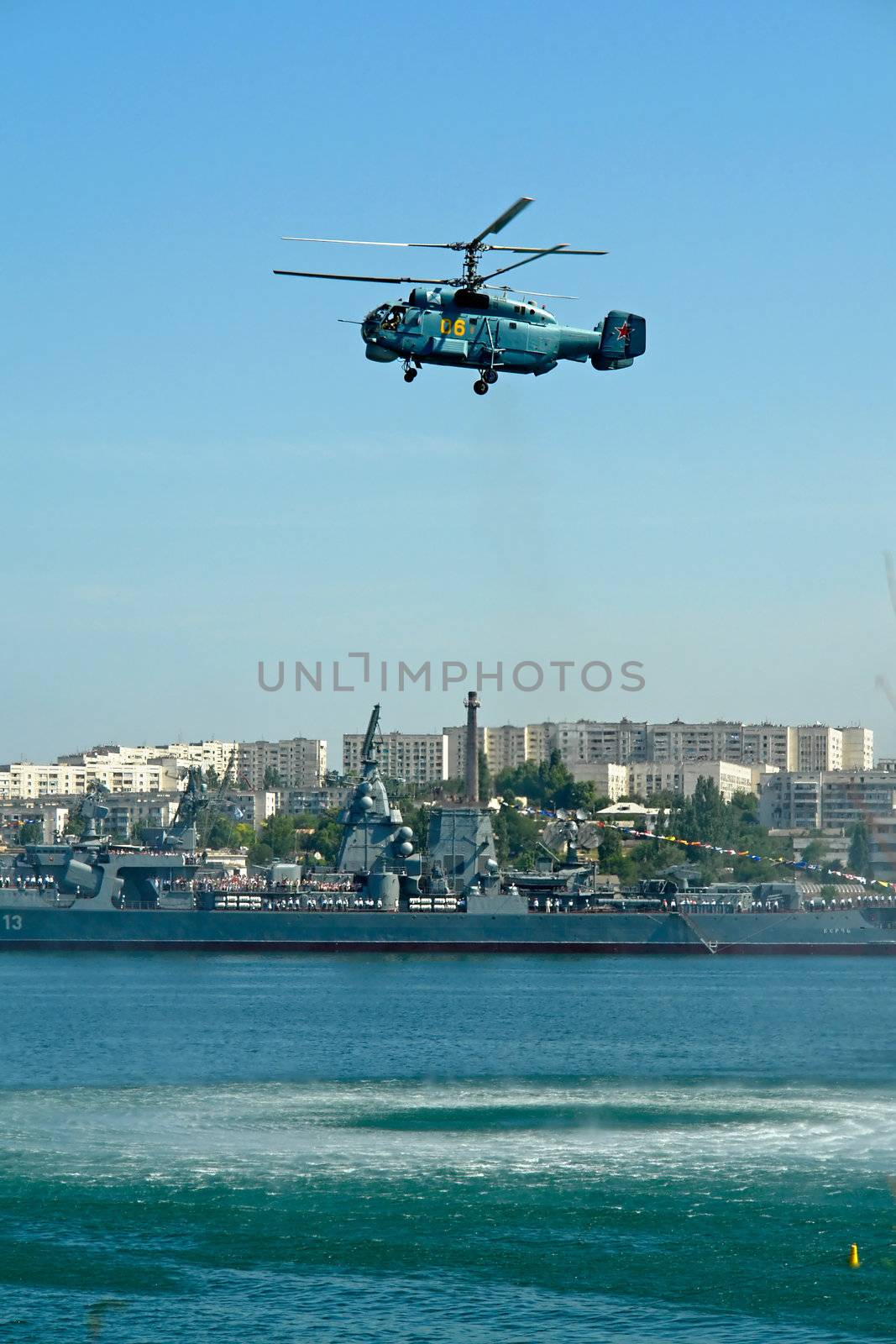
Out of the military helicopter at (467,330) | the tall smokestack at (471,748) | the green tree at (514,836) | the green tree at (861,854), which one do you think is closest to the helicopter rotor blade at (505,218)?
the military helicopter at (467,330)

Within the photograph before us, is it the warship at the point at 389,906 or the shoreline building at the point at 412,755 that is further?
the shoreline building at the point at 412,755

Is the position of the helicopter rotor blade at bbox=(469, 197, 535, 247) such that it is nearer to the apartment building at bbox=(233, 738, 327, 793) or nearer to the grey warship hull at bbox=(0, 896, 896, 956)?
the grey warship hull at bbox=(0, 896, 896, 956)

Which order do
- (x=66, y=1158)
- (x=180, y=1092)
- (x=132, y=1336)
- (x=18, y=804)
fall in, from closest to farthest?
1. (x=132, y=1336)
2. (x=66, y=1158)
3. (x=180, y=1092)
4. (x=18, y=804)

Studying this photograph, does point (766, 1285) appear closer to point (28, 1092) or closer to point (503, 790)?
point (28, 1092)

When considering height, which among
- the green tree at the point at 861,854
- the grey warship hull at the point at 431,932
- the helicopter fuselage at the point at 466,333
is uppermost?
the helicopter fuselage at the point at 466,333

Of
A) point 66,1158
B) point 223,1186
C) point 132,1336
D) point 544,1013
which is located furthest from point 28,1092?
point 544,1013

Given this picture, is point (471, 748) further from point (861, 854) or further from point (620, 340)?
point (620, 340)

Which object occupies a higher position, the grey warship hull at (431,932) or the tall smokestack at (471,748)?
the tall smokestack at (471,748)

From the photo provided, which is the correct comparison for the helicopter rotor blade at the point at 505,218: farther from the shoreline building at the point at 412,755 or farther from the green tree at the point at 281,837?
the shoreline building at the point at 412,755
